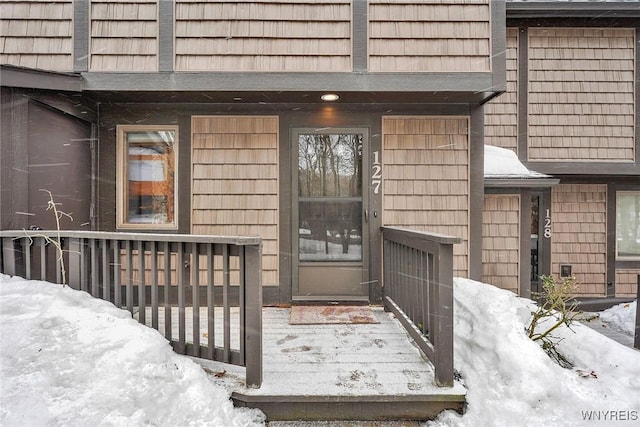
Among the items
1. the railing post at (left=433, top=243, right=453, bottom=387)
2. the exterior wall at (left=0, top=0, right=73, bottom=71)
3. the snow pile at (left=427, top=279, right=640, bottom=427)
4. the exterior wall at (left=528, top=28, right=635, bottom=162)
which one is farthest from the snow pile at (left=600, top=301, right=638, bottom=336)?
the exterior wall at (left=0, top=0, right=73, bottom=71)

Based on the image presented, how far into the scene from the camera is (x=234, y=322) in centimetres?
309

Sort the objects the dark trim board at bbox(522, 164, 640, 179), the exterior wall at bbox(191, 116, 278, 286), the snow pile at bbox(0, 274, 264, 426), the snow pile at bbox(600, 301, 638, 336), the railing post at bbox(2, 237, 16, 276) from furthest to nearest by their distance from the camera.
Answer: the dark trim board at bbox(522, 164, 640, 179), the snow pile at bbox(600, 301, 638, 336), the exterior wall at bbox(191, 116, 278, 286), the railing post at bbox(2, 237, 16, 276), the snow pile at bbox(0, 274, 264, 426)

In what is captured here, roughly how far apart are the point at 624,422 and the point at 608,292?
15.2 ft

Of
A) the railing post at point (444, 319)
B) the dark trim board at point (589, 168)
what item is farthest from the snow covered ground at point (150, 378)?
the dark trim board at point (589, 168)

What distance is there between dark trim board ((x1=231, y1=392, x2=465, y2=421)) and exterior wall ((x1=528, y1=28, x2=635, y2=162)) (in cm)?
479

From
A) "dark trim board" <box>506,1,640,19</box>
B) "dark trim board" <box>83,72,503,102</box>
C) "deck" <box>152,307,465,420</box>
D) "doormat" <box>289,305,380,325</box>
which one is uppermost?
"dark trim board" <box>506,1,640,19</box>

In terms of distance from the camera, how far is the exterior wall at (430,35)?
338cm

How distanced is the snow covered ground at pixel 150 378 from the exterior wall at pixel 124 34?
2268 mm

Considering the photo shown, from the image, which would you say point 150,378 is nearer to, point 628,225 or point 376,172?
point 376,172

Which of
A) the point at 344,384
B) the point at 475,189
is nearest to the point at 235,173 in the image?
the point at 344,384

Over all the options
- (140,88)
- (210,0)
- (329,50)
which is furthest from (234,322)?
(210,0)

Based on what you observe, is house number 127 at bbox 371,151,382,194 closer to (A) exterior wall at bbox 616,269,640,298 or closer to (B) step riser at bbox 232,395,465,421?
(B) step riser at bbox 232,395,465,421

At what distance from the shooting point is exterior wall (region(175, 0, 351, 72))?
132 inches

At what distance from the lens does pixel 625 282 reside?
5539 mm
